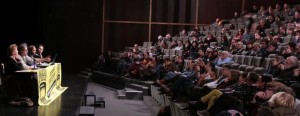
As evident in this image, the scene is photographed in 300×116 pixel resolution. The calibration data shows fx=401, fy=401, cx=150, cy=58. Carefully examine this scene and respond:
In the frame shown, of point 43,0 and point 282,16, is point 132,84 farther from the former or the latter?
point 43,0

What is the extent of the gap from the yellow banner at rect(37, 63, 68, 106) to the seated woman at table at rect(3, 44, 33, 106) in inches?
8.8

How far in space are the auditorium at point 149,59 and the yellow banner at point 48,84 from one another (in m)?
0.01

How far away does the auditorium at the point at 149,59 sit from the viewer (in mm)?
4746

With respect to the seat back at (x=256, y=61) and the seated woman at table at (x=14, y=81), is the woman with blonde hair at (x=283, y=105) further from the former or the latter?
the seat back at (x=256, y=61)

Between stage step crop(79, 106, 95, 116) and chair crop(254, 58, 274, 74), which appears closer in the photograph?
stage step crop(79, 106, 95, 116)

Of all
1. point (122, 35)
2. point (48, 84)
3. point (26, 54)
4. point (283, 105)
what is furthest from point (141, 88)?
point (283, 105)

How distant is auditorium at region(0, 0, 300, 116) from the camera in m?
4.75

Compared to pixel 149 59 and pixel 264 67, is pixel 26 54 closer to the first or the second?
pixel 264 67

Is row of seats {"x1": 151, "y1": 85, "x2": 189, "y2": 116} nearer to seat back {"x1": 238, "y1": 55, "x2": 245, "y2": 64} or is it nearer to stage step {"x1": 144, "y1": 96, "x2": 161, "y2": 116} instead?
stage step {"x1": 144, "y1": 96, "x2": 161, "y2": 116}

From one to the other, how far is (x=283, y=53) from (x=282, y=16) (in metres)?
3.97

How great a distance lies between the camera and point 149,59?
9180 mm

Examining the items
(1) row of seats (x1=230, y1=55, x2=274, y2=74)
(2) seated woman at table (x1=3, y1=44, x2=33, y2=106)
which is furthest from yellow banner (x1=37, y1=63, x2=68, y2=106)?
(1) row of seats (x1=230, y1=55, x2=274, y2=74)

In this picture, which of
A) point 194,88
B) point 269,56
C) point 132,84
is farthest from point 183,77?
point 132,84

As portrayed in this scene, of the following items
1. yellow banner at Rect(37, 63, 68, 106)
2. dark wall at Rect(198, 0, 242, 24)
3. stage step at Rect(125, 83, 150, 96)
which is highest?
dark wall at Rect(198, 0, 242, 24)
